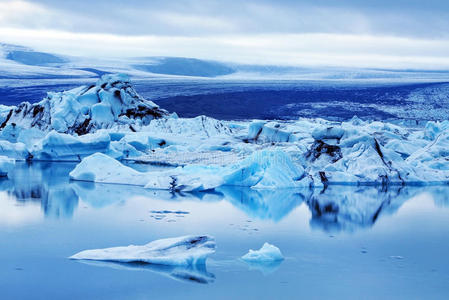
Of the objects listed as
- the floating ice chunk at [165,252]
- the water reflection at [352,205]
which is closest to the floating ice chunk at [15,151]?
the water reflection at [352,205]

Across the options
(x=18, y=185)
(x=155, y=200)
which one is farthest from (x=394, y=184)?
(x=18, y=185)

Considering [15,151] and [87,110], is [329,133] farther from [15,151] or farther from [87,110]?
[87,110]

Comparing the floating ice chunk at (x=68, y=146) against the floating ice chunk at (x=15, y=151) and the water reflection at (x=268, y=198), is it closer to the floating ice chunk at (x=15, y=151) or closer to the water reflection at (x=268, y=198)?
the floating ice chunk at (x=15, y=151)

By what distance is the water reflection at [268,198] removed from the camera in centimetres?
630

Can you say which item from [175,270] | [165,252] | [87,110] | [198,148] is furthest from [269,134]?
[175,270]

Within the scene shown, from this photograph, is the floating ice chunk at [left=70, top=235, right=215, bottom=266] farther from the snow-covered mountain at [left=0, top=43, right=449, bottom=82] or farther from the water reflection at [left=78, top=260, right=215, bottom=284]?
the snow-covered mountain at [left=0, top=43, right=449, bottom=82]

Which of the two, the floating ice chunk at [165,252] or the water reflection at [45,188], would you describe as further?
the water reflection at [45,188]

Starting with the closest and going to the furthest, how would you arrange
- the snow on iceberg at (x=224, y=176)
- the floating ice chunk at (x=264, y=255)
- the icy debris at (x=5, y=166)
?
1. the floating ice chunk at (x=264, y=255)
2. the snow on iceberg at (x=224, y=176)
3. the icy debris at (x=5, y=166)

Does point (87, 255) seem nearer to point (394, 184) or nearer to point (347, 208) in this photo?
point (347, 208)

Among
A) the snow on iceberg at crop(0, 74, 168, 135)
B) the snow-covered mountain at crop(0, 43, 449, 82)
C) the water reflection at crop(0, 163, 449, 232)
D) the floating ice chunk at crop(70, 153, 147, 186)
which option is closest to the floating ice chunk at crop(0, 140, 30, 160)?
the snow on iceberg at crop(0, 74, 168, 135)

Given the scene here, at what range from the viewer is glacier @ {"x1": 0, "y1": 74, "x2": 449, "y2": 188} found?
314 inches

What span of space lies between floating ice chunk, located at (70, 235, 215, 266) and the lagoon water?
9 centimetres

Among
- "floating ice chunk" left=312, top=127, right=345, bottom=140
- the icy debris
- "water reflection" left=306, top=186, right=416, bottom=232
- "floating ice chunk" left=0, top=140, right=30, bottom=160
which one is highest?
"floating ice chunk" left=312, top=127, right=345, bottom=140

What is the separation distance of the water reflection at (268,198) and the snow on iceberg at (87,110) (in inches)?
200
